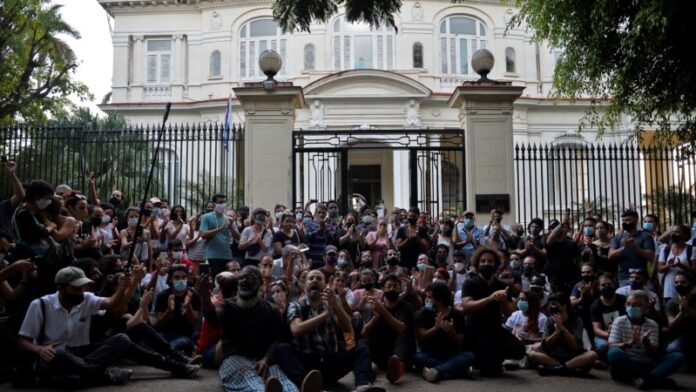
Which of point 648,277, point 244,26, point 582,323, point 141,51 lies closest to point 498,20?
point 244,26

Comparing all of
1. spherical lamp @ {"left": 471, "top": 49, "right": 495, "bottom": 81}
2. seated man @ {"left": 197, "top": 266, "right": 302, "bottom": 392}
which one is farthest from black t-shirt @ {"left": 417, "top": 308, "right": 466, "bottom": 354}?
spherical lamp @ {"left": 471, "top": 49, "right": 495, "bottom": 81}

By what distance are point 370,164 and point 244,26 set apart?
27.9 ft

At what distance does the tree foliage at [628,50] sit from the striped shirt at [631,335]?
3.45 meters

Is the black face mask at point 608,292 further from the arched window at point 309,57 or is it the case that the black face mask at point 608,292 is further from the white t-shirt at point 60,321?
the arched window at point 309,57

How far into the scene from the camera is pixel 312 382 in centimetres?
619

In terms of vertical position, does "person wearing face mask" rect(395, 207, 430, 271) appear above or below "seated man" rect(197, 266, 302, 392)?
above

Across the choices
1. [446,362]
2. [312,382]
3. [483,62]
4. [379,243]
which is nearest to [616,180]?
[483,62]

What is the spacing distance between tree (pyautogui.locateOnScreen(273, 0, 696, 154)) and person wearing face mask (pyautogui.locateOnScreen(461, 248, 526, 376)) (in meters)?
3.03

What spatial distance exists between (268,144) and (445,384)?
7021 mm

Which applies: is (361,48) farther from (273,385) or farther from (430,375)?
(273,385)

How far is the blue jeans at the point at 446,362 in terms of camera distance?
7371 millimetres

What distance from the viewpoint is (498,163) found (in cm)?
1295

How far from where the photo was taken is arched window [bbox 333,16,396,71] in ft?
91.1

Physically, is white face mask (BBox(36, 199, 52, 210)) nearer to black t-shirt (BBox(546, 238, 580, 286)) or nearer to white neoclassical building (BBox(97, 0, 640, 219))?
black t-shirt (BBox(546, 238, 580, 286))
